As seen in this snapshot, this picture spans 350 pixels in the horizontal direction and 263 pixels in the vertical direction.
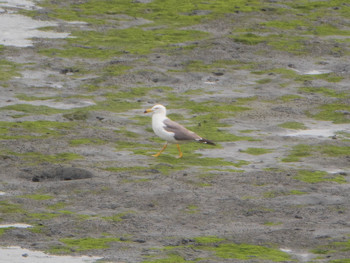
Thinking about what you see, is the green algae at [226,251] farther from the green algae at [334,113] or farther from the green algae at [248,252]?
the green algae at [334,113]

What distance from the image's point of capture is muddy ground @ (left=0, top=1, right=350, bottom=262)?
34.2ft

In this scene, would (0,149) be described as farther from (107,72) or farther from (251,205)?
(107,72)

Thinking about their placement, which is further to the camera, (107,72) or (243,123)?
(107,72)

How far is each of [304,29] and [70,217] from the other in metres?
15.7

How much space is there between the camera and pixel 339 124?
17078mm

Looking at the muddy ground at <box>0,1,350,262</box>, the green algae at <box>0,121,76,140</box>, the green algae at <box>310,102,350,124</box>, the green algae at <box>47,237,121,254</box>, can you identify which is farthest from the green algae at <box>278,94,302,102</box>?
the green algae at <box>47,237,121,254</box>

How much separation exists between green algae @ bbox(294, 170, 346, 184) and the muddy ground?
0.10 feet

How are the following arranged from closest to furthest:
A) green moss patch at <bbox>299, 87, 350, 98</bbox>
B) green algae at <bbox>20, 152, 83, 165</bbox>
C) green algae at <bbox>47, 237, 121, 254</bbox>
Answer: green algae at <bbox>47, 237, 121, 254</bbox>, green algae at <bbox>20, 152, 83, 165</bbox>, green moss patch at <bbox>299, 87, 350, 98</bbox>

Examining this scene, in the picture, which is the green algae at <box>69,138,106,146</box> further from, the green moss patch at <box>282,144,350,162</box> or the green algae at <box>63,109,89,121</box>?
the green moss patch at <box>282,144,350,162</box>

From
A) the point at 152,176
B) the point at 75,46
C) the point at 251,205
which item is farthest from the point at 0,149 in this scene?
the point at 75,46

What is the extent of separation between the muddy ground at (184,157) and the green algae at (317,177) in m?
0.03

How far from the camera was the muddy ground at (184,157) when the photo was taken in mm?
10414

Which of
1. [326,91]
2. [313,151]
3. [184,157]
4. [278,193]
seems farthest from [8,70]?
[278,193]

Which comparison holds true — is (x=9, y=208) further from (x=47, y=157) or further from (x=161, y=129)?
(x=161, y=129)
